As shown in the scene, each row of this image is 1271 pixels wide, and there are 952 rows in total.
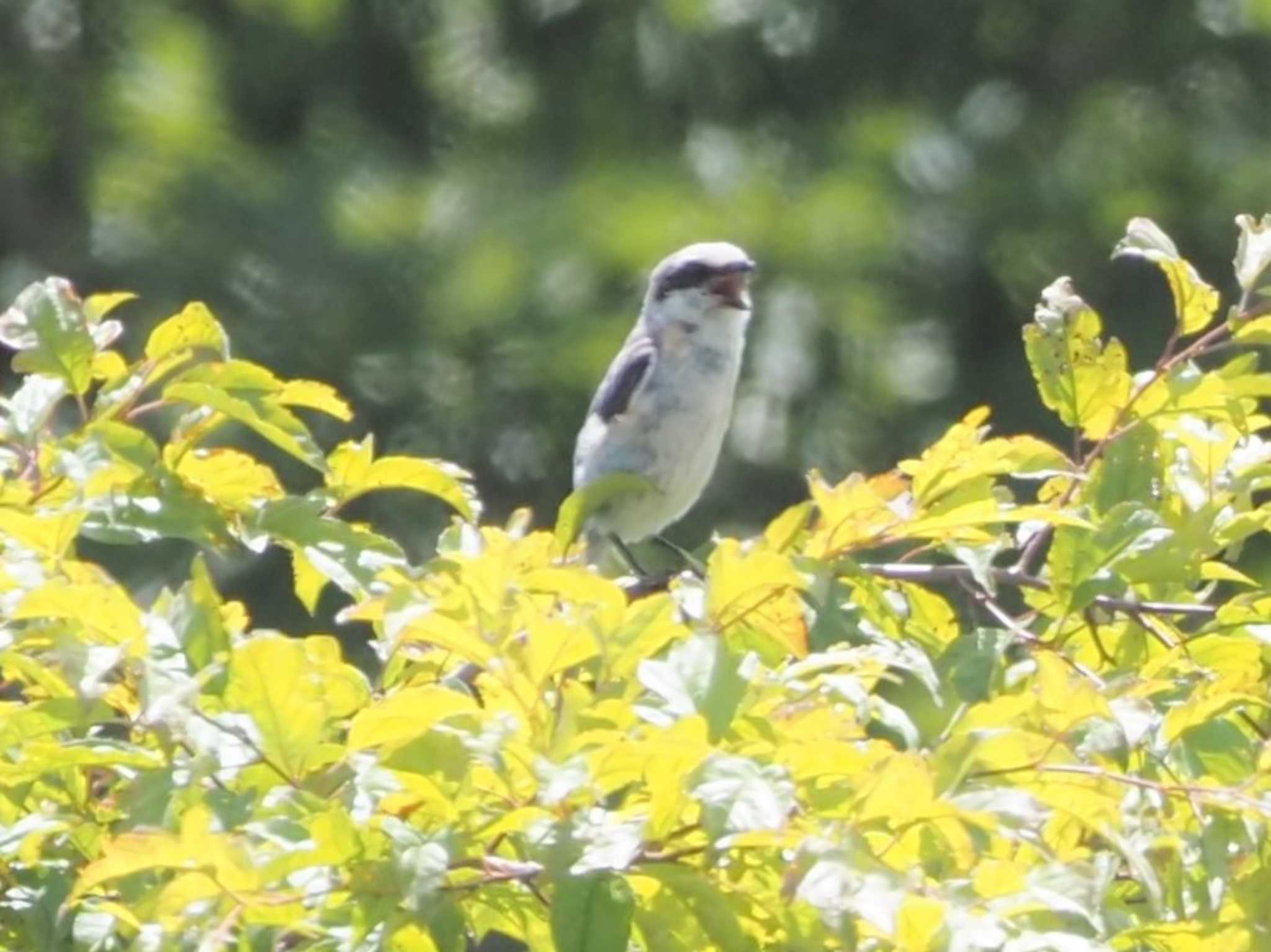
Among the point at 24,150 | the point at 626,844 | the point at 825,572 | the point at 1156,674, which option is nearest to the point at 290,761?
the point at 626,844

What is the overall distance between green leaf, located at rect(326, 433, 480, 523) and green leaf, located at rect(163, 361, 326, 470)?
18 mm

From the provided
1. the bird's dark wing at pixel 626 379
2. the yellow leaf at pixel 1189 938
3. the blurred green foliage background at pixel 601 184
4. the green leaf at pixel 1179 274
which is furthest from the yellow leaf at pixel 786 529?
the blurred green foliage background at pixel 601 184

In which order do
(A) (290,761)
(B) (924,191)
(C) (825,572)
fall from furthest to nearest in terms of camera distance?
(B) (924,191) → (C) (825,572) → (A) (290,761)

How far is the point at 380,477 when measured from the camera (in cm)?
195

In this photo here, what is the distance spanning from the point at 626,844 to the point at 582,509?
1.95 ft

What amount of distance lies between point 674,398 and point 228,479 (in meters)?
2.17

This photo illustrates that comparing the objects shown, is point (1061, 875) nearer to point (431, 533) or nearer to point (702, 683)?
point (702, 683)

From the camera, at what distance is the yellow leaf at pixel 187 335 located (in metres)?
1.92

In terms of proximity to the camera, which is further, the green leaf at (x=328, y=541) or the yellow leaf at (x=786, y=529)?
the green leaf at (x=328, y=541)

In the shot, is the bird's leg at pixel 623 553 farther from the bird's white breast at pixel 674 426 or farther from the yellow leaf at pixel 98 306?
the yellow leaf at pixel 98 306

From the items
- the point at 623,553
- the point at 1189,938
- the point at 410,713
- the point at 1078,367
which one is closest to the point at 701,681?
the point at 410,713

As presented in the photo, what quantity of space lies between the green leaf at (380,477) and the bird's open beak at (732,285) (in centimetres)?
219

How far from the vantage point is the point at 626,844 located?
1.34 metres

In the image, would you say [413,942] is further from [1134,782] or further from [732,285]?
[732,285]
